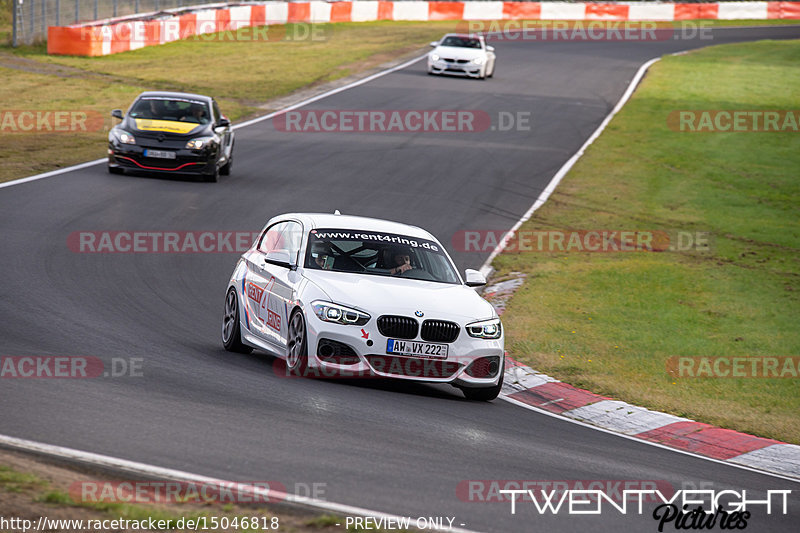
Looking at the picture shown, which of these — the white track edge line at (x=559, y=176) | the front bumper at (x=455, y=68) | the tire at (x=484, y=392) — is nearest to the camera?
the tire at (x=484, y=392)

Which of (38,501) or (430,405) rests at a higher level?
(38,501)

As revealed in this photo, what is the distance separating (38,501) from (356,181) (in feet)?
59.0

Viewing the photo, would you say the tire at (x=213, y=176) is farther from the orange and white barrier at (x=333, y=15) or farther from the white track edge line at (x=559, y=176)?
the orange and white barrier at (x=333, y=15)

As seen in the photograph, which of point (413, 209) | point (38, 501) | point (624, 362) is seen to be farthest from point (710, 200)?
point (38, 501)

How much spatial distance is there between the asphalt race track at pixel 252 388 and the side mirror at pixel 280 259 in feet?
3.33

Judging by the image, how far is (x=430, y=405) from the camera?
9.75 m

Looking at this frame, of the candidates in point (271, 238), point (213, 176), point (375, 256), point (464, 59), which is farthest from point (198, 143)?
point (464, 59)

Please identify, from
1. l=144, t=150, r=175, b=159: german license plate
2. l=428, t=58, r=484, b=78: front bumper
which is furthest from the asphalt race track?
l=428, t=58, r=484, b=78: front bumper

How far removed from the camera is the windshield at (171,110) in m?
22.5

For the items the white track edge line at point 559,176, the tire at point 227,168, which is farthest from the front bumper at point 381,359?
the tire at point 227,168

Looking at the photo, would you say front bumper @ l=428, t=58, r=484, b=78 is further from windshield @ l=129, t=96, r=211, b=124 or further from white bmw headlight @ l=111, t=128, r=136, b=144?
white bmw headlight @ l=111, t=128, r=136, b=144

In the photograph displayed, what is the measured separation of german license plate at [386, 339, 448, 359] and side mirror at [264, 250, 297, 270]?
4.58 ft

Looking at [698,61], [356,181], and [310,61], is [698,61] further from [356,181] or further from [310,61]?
[356,181]

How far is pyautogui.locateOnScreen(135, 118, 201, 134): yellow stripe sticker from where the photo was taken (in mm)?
22094
